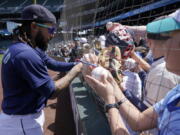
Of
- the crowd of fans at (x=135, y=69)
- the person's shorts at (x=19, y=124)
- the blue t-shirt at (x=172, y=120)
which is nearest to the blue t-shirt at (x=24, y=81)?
the person's shorts at (x=19, y=124)

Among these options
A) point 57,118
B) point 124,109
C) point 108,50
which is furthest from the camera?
point 57,118

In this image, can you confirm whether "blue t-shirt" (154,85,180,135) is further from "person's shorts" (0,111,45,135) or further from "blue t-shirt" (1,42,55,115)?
"person's shorts" (0,111,45,135)

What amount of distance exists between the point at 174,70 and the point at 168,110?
0.18 meters

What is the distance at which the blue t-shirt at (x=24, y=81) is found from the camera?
149 centimetres

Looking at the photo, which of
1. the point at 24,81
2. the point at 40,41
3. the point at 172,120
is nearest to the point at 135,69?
the point at 40,41

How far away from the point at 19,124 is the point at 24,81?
340 millimetres

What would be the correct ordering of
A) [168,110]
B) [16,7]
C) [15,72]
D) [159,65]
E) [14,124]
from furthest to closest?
[16,7], [159,65], [14,124], [15,72], [168,110]

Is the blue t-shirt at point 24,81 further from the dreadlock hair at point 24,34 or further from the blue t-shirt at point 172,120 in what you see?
the blue t-shirt at point 172,120

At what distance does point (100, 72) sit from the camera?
123 cm

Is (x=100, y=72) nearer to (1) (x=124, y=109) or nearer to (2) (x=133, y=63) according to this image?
(1) (x=124, y=109)

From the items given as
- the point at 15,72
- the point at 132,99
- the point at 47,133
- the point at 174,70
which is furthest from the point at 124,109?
the point at 47,133

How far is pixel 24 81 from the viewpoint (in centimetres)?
157

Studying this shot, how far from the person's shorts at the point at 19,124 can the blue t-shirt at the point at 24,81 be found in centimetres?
4

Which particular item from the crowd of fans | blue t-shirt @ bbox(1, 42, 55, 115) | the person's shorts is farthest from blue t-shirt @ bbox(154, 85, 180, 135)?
the person's shorts
